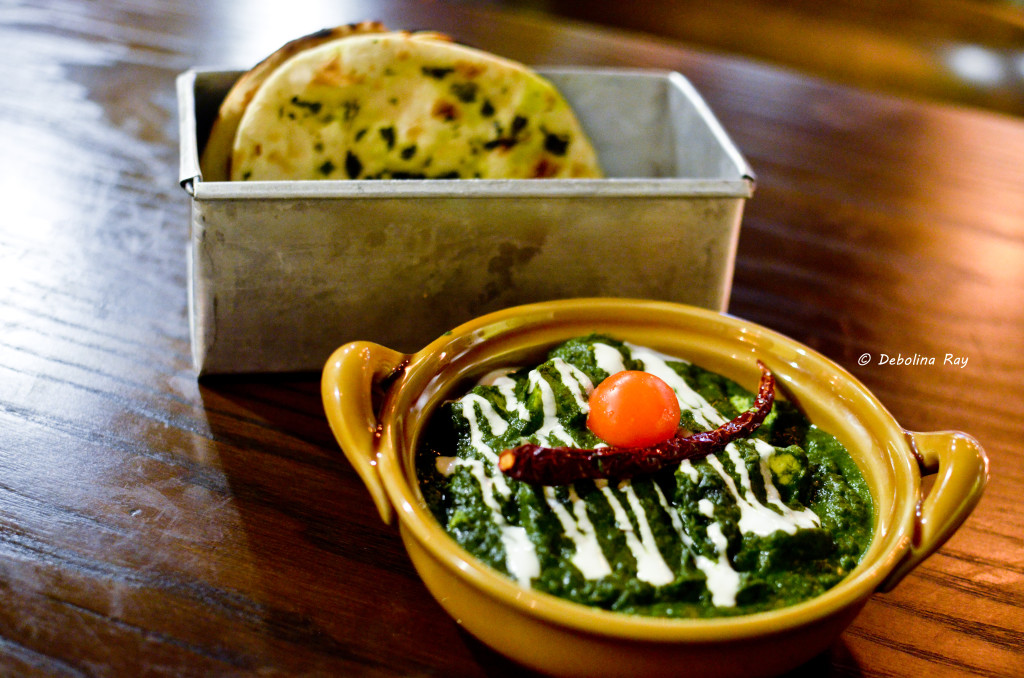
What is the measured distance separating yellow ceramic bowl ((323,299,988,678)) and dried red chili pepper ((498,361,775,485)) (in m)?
0.15

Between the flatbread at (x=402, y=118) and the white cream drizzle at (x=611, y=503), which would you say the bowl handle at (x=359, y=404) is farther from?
the flatbread at (x=402, y=118)

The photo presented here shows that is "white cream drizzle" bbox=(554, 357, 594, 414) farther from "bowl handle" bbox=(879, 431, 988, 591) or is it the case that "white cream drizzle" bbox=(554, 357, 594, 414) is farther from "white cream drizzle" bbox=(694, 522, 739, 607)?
"bowl handle" bbox=(879, 431, 988, 591)

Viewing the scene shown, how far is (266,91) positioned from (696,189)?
84cm

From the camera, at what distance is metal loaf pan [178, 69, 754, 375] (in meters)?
1.41

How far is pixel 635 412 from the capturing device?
48.8 inches

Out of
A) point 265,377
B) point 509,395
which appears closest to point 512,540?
point 509,395

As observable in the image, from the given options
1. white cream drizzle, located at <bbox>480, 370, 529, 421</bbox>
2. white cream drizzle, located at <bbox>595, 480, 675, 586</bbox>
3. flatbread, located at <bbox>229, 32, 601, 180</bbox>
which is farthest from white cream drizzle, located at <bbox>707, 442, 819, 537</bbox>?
flatbread, located at <bbox>229, 32, 601, 180</bbox>

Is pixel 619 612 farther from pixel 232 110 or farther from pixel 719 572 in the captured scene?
pixel 232 110

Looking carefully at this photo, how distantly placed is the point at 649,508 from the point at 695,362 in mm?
406

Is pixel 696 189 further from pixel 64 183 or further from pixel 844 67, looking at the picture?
pixel 844 67

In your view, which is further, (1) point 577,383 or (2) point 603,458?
(1) point 577,383

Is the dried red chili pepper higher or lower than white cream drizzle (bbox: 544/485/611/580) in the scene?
higher

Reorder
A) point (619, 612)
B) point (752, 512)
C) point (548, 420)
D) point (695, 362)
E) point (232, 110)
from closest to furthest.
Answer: point (619, 612)
point (752, 512)
point (548, 420)
point (695, 362)
point (232, 110)

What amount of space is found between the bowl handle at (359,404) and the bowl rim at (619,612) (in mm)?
17
